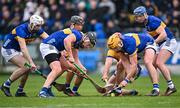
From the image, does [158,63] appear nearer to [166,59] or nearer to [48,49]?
[166,59]

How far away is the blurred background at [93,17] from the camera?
29.2m

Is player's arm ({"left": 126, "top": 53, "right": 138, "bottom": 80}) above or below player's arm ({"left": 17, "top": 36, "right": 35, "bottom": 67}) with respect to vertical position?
below

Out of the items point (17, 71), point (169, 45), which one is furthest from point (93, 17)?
point (17, 71)

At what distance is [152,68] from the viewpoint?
730 inches

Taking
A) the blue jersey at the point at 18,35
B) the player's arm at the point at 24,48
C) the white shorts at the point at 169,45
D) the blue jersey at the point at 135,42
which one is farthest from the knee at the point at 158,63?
the player's arm at the point at 24,48

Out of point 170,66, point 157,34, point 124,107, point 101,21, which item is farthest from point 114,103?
point 101,21

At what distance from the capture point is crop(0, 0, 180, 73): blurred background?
2919 cm

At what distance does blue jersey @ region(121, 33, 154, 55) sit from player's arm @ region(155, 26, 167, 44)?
0.57m

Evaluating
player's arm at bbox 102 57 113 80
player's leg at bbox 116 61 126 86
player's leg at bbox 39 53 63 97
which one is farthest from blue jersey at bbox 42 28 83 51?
player's leg at bbox 116 61 126 86

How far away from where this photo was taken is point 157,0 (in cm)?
3125

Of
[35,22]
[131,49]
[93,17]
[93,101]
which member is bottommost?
[93,17]

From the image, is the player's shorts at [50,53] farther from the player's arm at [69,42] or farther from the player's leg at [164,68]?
the player's leg at [164,68]

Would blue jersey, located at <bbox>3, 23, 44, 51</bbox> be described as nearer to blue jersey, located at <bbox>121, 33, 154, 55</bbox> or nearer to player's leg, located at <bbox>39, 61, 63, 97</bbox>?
player's leg, located at <bbox>39, 61, 63, 97</bbox>

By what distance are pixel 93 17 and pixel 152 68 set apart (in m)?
11.9
